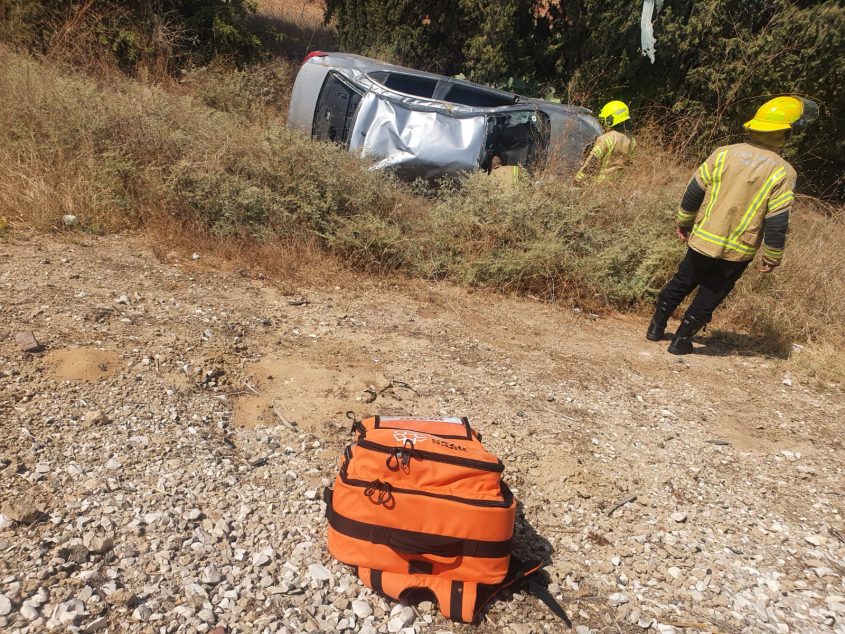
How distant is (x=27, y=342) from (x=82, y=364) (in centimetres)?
31

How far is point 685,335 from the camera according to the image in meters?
4.50

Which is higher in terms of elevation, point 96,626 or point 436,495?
point 436,495

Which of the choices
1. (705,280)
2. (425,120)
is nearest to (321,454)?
(705,280)

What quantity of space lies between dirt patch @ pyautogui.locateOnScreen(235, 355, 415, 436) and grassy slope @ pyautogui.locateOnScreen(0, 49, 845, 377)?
1.75 m

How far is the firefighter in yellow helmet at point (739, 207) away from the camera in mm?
3904

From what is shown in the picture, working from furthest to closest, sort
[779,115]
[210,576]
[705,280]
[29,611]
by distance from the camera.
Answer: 1. [705,280]
2. [779,115]
3. [210,576]
4. [29,611]

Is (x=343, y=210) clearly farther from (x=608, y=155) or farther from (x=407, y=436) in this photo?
(x=407, y=436)

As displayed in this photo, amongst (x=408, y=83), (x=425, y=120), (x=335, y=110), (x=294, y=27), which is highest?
(x=294, y=27)

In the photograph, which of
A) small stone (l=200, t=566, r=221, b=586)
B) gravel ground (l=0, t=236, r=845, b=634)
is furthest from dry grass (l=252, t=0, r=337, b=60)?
small stone (l=200, t=566, r=221, b=586)

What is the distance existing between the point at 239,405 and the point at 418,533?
138 cm

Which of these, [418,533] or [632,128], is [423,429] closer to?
[418,533]

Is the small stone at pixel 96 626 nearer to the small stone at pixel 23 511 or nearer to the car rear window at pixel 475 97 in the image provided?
the small stone at pixel 23 511

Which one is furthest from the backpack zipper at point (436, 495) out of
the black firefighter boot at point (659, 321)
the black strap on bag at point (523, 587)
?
the black firefighter boot at point (659, 321)

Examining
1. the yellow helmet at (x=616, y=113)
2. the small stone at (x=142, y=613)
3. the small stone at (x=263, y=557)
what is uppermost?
the yellow helmet at (x=616, y=113)
